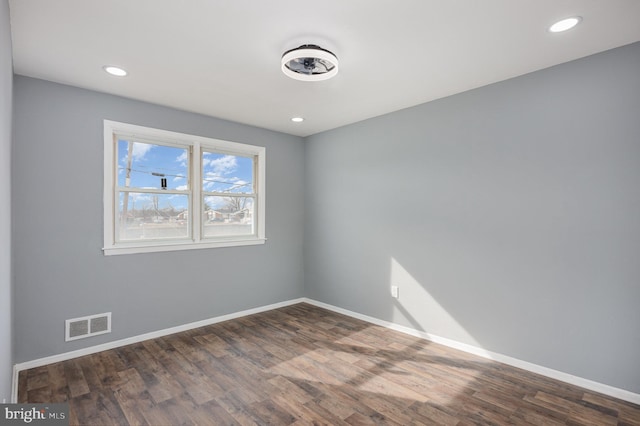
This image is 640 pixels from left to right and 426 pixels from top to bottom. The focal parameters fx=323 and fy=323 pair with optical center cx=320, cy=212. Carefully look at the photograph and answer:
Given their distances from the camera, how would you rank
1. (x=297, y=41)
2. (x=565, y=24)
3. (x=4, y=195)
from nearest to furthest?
(x=4, y=195) < (x=565, y=24) < (x=297, y=41)

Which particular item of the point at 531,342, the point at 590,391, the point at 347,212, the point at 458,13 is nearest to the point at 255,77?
the point at 458,13

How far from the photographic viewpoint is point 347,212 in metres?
4.46

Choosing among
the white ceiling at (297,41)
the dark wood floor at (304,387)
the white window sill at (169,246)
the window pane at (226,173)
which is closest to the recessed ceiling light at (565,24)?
the white ceiling at (297,41)

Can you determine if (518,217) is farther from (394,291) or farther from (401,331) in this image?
(401,331)

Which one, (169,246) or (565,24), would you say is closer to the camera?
(565,24)

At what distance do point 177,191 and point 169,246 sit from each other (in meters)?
0.65

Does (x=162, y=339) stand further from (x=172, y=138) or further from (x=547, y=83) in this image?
(x=547, y=83)

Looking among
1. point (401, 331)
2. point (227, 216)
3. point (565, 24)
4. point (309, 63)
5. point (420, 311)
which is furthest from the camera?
point (227, 216)

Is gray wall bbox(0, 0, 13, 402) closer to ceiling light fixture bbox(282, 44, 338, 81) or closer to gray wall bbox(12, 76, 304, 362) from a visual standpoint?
gray wall bbox(12, 76, 304, 362)

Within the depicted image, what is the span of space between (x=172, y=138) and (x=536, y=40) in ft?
11.7

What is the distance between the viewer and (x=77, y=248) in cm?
310

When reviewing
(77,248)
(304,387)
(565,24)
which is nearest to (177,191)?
(77,248)

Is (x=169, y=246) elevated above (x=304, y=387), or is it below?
above

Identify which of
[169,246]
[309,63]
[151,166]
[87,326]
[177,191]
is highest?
[309,63]
